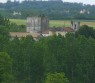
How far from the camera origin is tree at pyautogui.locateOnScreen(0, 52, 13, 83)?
3916 cm

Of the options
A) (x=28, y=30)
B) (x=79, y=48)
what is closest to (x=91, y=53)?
(x=79, y=48)

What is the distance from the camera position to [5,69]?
4022 cm

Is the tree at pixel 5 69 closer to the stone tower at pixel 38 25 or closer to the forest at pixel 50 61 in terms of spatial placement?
the forest at pixel 50 61

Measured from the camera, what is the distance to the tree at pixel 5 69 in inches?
1542

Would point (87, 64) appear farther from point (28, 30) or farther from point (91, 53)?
point (28, 30)

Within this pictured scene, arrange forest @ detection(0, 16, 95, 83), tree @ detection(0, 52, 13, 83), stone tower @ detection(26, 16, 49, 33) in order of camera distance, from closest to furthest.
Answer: tree @ detection(0, 52, 13, 83)
forest @ detection(0, 16, 95, 83)
stone tower @ detection(26, 16, 49, 33)

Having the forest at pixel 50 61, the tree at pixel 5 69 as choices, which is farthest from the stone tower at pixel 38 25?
the tree at pixel 5 69

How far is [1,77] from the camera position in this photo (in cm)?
3881

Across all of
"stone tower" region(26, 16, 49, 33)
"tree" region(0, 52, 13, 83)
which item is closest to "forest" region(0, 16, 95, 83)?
"tree" region(0, 52, 13, 83)

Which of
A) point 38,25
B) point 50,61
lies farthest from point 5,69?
point 38,25

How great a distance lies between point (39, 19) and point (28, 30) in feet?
9.39

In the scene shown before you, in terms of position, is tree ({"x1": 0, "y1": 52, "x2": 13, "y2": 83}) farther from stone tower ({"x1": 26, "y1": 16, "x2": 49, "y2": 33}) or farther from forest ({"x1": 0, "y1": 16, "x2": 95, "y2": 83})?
stone tower ({"x1": 26, "y1": 16, "x2": 49, "y2": 33})

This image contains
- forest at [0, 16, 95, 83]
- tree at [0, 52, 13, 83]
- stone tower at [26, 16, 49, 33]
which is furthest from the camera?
stone tower at [26, 16, 49, 33]

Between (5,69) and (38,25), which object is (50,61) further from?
(38,25)
